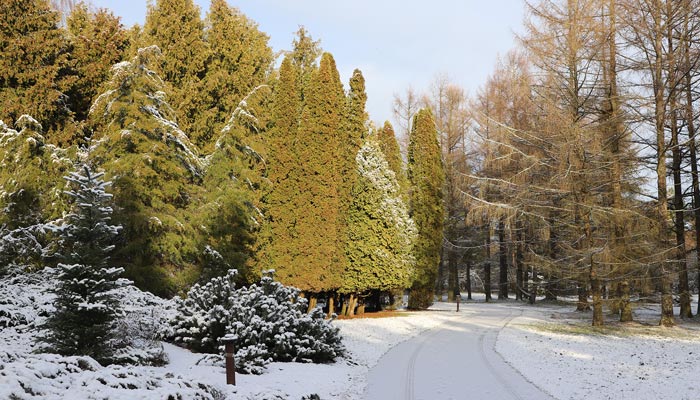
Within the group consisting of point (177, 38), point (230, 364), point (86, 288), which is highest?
point (177, 38)

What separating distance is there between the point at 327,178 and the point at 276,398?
13.0 meters

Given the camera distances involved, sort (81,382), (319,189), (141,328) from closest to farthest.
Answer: (81,382)
(141,328)
(319,189)

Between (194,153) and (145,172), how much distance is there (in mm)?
3329

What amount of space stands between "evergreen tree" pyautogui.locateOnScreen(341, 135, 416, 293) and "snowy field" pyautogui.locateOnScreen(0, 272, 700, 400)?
11.9 feet

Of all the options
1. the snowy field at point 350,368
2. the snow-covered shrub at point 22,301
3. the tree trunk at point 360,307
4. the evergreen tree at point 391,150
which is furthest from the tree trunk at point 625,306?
the snow-covered shrub at point 22,301

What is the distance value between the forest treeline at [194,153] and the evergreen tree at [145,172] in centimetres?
5

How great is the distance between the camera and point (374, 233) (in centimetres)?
2080

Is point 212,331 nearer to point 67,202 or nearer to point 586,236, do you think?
point 67,202

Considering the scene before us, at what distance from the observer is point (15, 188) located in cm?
1285

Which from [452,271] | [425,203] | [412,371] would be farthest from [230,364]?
[452,271]

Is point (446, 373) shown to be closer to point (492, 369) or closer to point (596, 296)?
point (492, 369)

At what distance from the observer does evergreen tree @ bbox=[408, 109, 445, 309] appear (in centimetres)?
2583

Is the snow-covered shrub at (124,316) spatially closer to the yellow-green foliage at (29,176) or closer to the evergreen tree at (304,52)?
the yellow-green foliage at (29,176)

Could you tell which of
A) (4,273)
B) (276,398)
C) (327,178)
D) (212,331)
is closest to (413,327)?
(327,178)
